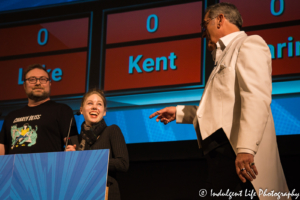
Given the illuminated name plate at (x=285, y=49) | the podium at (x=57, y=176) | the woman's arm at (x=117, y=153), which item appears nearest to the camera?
the podium at (x=57, y=176)

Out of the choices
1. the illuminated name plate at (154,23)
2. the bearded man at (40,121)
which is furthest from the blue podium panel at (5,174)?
the illuminated name plate at (154,23)

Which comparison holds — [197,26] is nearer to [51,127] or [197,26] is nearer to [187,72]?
[187,72]

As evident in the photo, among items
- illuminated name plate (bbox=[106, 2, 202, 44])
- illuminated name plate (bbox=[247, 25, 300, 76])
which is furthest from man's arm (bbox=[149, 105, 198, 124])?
illuminated name plate (bbox=[106, 2, 202, 44])

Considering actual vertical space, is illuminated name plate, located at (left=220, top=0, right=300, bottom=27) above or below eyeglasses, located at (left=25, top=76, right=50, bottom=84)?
above

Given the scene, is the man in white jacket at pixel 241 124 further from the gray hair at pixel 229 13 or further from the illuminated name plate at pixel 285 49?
the illuminated name plate at pixel 285 49

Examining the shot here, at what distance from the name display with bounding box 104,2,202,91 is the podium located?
151cm

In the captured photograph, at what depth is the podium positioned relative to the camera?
1.43 m

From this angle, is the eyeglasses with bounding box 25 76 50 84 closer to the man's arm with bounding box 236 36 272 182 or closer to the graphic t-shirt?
the graphic t-shirt

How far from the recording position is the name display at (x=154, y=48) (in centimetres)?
289

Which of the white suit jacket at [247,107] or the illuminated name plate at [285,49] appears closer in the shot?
the white suit jacket at [247,107]

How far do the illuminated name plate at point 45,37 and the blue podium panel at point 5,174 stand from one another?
1832 mm

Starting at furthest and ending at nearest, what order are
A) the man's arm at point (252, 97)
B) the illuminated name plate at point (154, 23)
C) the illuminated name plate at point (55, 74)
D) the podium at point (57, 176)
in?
the illuminated name plate at point (55, 74) → the illuminated name plate at point (154, 23) → the podium at point (57, 176) → the man's arm at point (252, 97)

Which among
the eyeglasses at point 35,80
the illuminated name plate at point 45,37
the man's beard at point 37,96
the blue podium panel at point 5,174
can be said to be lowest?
the blue podium panel at point 5,174

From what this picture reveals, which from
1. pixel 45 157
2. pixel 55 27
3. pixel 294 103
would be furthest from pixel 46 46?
pixel 294 103
